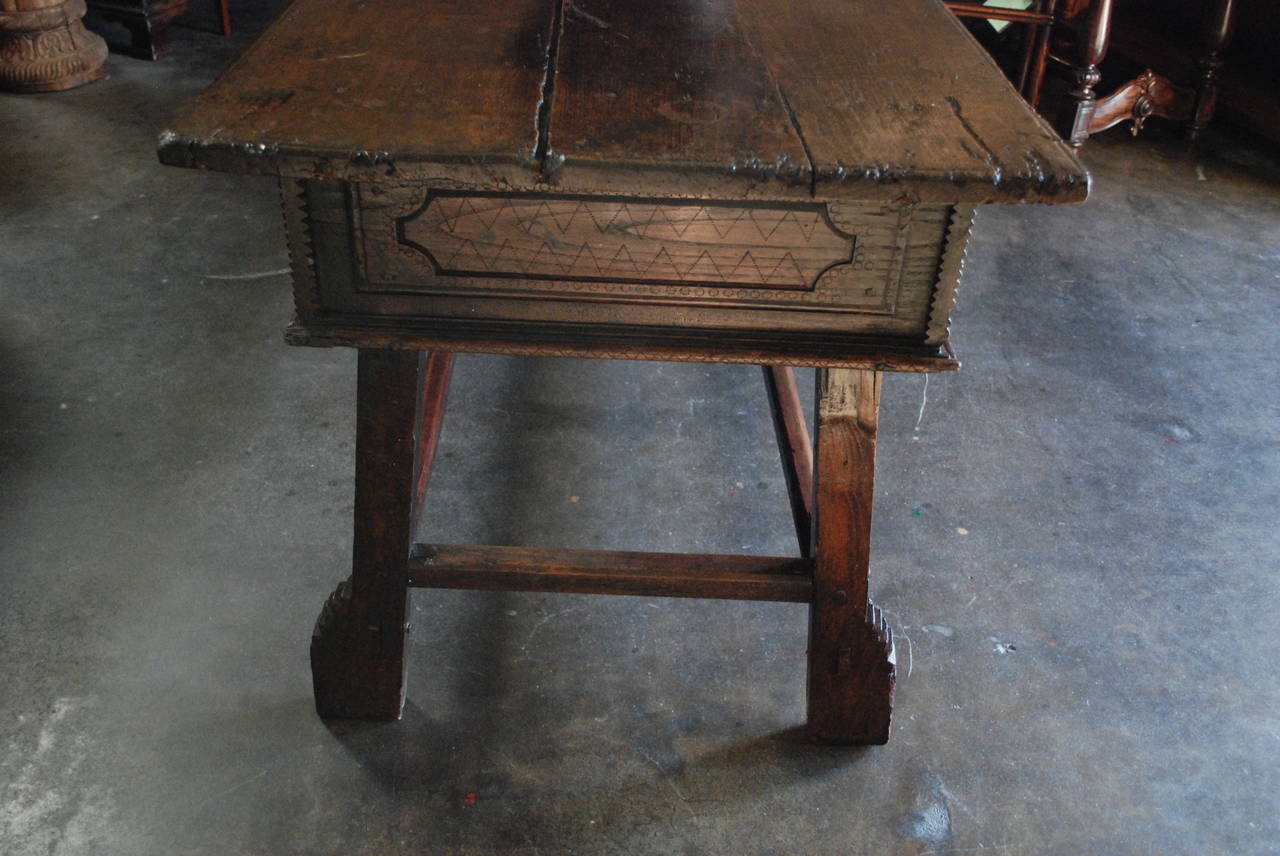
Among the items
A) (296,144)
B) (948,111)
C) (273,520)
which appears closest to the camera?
(296,144)

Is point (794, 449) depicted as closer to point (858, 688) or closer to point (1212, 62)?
point (858, 688)

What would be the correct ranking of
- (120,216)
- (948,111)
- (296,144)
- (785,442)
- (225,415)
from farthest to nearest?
(120,216) → (225,415) → (785,442) → (948,111) → (296,144)

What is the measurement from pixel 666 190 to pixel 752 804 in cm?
92

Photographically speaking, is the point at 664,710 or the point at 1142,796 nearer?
the point at 1142,796

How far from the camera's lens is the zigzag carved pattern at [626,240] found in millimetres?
1255

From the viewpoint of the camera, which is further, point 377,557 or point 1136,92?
point 1136,92

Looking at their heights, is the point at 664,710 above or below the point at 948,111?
below

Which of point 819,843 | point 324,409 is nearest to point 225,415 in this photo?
point 324,409

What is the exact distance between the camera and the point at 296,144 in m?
1.16

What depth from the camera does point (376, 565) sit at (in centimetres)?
162

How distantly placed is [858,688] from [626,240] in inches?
31.6

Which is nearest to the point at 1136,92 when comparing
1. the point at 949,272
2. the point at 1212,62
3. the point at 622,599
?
the point at 1212,62

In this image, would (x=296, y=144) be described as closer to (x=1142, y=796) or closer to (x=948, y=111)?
(x=948, y=111)

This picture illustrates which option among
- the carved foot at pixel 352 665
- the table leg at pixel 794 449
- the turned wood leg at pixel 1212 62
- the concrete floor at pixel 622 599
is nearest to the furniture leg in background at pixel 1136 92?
the turned wood leg at pixel 1212 62
